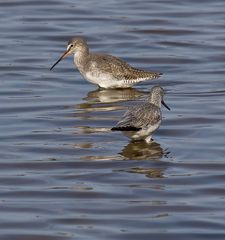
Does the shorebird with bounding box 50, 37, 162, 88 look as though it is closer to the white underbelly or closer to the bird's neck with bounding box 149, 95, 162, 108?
the bird's neck with bounding box 149, 95, 162, 108

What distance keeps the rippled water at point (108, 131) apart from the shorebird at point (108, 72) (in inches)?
→ 7.3

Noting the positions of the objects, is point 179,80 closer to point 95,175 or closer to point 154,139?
point 154,139

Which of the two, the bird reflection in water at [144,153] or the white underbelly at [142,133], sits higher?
the white underbelly at [142,133]

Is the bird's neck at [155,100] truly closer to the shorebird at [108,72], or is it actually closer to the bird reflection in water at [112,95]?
the bird reflection in water at [112,95]

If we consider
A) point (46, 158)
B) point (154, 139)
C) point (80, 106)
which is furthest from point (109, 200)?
point (80, 106)

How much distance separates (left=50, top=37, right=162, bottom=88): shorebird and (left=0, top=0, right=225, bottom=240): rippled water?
0.19 meters

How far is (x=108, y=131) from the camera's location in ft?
50.4

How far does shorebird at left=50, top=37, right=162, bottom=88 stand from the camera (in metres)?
18.6

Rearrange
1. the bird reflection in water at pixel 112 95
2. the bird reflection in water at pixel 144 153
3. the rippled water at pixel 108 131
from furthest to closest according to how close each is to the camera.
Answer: the bird reflection in water at pixel 112 95, the bird reflection in water at pixel 144 153, the rippled water at pixel 108 131

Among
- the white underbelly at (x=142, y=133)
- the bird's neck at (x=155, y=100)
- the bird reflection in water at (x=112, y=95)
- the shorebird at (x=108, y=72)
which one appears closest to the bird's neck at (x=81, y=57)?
the shorebird at (x=108, y=72)

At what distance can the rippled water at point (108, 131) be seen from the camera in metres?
11.7

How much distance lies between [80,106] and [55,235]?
618 centimetres

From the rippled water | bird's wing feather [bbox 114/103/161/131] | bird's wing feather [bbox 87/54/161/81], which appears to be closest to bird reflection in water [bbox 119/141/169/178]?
the rippled water

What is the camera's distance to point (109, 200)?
12.3 meters
